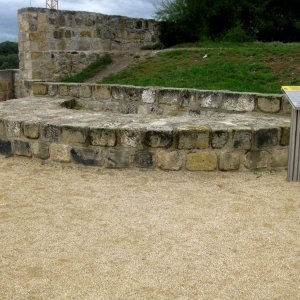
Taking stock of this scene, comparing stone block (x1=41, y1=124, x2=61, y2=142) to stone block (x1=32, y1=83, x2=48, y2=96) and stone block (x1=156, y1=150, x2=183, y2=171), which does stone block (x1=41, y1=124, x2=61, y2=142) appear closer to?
stone block (x1=156, y1=150, x2=183, y2=171)

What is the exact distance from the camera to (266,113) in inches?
271

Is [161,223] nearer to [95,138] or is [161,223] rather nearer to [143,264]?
[143,264]

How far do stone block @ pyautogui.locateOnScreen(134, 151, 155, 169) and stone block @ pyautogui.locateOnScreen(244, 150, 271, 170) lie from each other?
1.08m

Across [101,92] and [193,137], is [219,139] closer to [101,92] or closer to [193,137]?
[193,137]

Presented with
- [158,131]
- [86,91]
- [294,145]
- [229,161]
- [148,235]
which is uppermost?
[86,91]

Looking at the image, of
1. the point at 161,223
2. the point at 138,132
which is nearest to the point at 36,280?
the point at 161,223

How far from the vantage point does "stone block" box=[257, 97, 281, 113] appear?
6711 mm

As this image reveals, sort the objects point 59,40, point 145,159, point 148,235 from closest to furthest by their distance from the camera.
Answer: point 148,235 → point 145,159 → point 59,40

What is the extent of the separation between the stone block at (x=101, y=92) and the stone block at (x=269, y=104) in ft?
10.3

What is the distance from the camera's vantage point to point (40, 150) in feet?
17.4

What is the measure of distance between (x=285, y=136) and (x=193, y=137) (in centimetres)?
111

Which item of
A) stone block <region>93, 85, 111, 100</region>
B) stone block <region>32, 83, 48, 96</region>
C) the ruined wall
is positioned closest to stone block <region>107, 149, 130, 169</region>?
stone block <region>93, 85, 111, 100</region>

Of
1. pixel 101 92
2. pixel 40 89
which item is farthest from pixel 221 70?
pixel 40 89

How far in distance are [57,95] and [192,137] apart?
496cm
